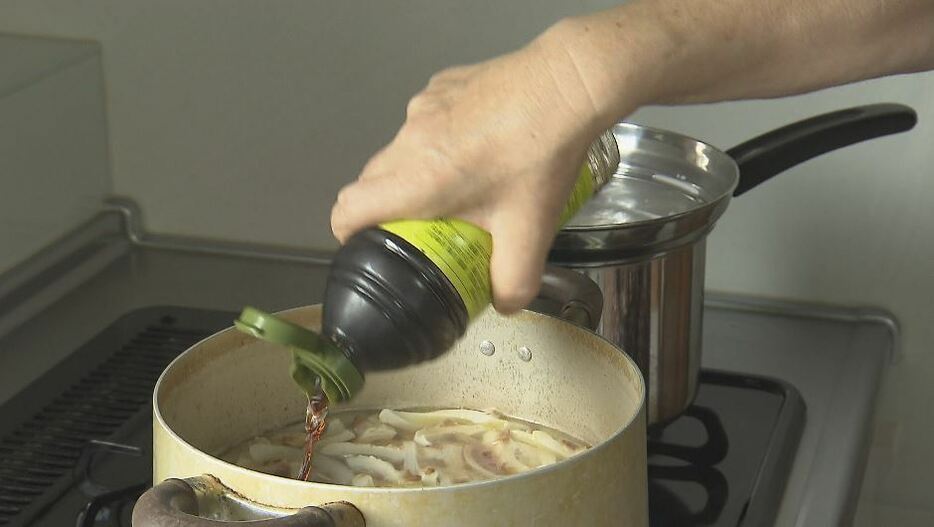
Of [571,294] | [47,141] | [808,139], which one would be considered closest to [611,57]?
[571,294]

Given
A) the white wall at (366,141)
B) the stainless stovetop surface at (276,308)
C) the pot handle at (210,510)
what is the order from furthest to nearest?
the white wall at (366,141) < the stainless stovetop surface at (276,308) < the pot handle at (210,510)

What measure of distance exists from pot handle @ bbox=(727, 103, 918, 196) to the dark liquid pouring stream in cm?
37

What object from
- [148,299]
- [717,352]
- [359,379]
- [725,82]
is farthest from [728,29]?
[148,299]

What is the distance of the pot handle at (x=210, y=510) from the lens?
531 millimetres

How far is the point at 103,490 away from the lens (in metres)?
0.83

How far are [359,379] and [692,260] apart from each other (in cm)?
33

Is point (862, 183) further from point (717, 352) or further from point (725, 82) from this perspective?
point (725, 82)

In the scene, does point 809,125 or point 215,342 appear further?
point 809,125

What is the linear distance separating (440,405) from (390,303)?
0.76 ft

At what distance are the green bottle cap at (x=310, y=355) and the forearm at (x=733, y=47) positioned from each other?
17 cm

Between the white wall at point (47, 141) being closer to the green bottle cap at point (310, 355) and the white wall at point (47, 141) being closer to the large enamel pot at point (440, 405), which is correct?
the large enamel pot at point (440, 405)

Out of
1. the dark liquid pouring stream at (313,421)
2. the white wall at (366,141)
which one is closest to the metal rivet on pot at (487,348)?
the dark liquid pouring stream at (313,421)

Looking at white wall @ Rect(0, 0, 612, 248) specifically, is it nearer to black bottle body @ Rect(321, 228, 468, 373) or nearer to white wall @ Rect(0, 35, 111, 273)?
white wall @ Rect(0, 35, 111, 273)

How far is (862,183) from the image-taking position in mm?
1058
